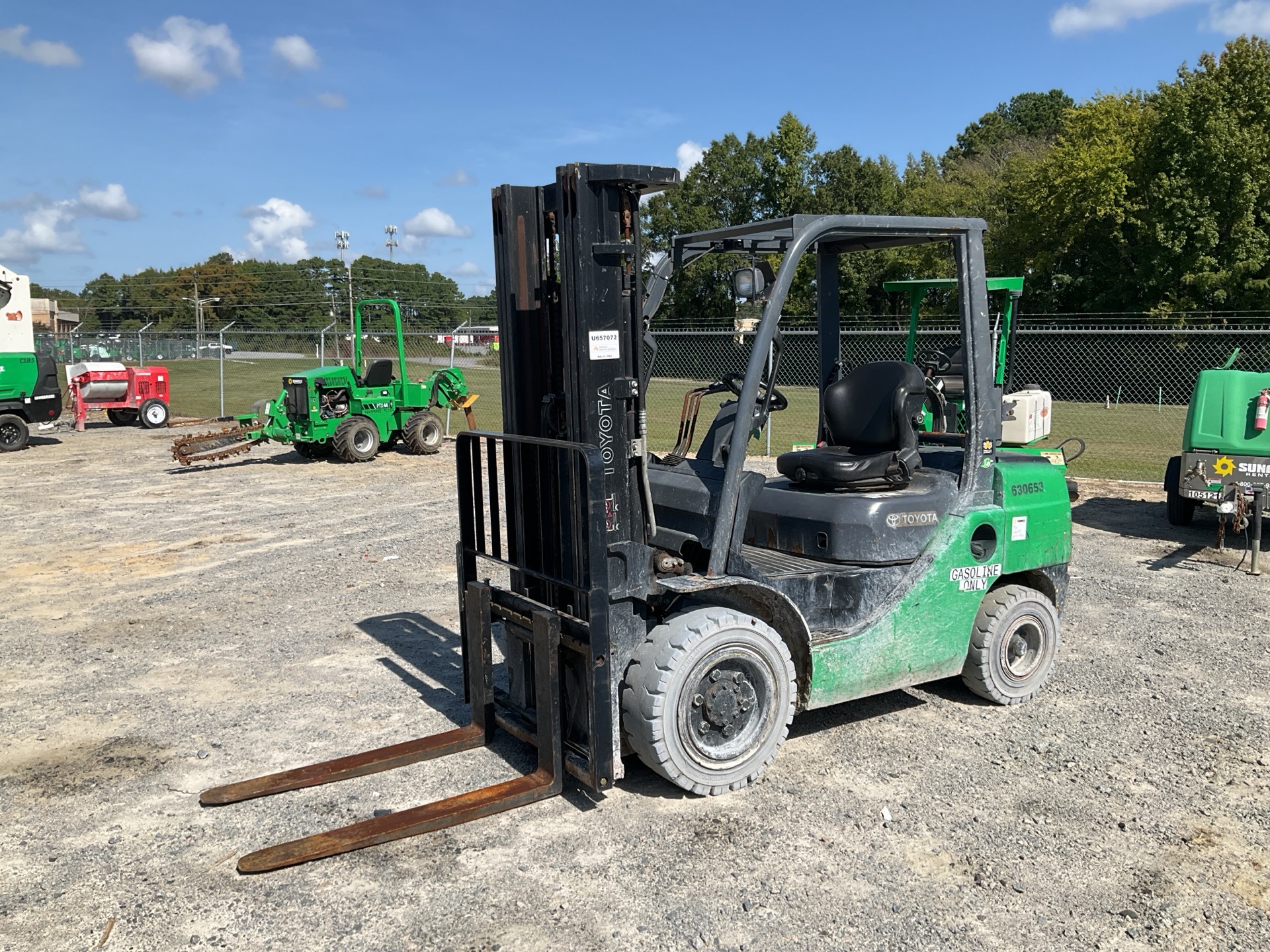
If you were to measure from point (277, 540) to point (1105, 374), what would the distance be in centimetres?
2752

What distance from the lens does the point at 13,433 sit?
18.1 meters

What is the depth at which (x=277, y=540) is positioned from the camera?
1027cm

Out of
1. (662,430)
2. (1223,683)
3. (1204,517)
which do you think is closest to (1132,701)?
(1223,683)

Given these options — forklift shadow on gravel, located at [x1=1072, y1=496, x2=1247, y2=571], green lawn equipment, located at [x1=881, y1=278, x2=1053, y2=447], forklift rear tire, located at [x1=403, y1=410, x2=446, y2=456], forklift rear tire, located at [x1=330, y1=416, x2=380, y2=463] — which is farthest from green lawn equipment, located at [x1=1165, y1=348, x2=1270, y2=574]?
forklift rear tire, located at [x1=330, y1=416, x2=380, y2=463]

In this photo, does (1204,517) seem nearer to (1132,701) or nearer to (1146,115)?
(1132,701)

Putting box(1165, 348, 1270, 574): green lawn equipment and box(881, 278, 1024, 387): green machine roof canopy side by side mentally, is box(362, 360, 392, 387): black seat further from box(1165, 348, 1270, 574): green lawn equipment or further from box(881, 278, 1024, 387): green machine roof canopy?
box(1165, 348, 1270, 574): green lawn equipment

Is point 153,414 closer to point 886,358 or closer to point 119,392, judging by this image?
point 119,392

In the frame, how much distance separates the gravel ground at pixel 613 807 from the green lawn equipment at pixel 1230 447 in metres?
1.39

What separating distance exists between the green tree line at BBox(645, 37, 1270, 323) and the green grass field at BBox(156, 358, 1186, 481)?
551 cm

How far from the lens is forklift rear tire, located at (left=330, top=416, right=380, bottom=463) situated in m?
15.8

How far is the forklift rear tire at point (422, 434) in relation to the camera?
1670 centimetres

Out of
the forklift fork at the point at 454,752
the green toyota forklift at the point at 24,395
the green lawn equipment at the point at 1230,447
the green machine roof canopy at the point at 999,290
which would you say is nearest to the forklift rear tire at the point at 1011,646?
the forklift fork at the point at 454,752

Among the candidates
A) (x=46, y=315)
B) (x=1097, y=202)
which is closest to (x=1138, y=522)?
(x=1097, y=202)

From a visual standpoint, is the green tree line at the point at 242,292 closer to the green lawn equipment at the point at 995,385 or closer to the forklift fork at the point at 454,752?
the green lawn equipment at the point at 995,385
